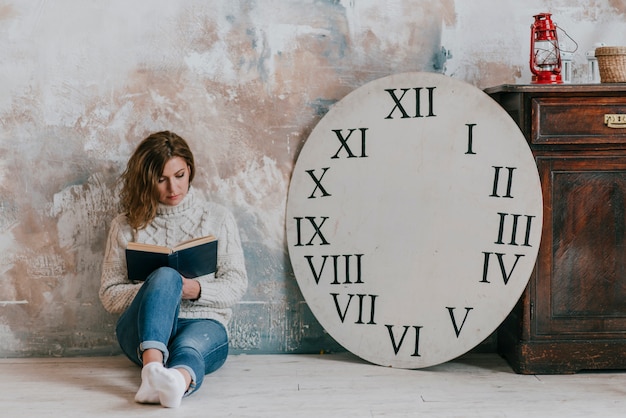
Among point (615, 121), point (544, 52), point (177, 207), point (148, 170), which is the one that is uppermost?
point (544, 52)

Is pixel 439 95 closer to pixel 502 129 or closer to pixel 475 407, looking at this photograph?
pixel 502 129

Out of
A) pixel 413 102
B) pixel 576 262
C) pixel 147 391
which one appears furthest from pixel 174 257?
pixel 576 262

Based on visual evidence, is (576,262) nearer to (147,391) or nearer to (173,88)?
(147,391)

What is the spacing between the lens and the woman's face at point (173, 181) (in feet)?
8.93

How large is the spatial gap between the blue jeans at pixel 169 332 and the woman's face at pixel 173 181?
30 cm

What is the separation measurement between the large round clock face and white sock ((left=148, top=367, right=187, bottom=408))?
0.73 meters

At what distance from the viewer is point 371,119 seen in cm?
289

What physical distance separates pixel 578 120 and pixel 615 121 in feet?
0.43

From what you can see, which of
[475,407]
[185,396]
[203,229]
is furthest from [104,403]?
[475,407]

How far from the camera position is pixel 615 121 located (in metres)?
2.63

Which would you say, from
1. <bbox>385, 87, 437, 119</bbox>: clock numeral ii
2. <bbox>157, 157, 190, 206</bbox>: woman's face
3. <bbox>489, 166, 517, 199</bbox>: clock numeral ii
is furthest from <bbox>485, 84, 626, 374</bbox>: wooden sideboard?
<bbox>157, 157, 190, 206</bbox>: woman's face

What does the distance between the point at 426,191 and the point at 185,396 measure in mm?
1145

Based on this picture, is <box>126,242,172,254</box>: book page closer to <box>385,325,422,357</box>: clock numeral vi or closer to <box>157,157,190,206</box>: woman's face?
<box>157,157,190,206</box>: woman's face

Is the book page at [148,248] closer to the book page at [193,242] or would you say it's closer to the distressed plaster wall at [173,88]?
the book page at [193,242]
